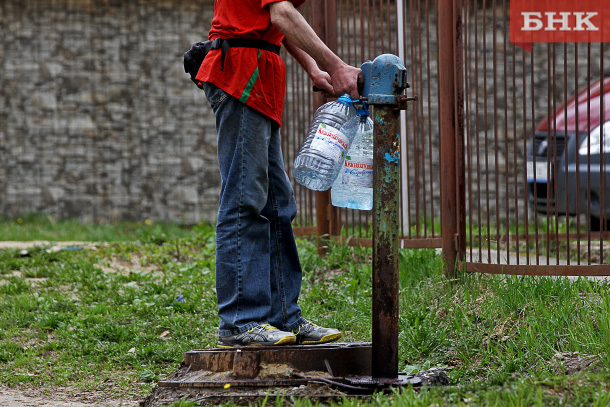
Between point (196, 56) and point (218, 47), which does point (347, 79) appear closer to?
point (218, 47)

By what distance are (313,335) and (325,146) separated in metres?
0.86

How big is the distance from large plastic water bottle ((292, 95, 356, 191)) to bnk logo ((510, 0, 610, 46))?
1414 mm

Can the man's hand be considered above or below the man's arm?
below

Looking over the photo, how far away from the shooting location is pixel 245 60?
2842mm

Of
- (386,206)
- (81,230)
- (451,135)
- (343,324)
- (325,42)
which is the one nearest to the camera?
(386,206)

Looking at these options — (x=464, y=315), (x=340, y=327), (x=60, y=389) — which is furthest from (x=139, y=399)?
(x=464, y=315)

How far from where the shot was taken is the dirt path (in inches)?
120

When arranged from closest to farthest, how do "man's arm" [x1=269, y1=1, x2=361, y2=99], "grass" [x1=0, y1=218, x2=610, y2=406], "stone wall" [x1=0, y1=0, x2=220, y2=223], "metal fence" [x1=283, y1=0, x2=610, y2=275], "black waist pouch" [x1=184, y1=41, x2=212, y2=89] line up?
"grass" [x1=0, y1=218, x2=610, y2=406], "man's arm" [x1=269, y1=1, x2=361, y2=99], "black waist pouch" [x1=184, y1=41, x2=212, y2=89], "metal fence" [x1=283, y1=0, x2=610, y2=275], "stone wall" [x1=0, y1=0, x2=220, y2=223]

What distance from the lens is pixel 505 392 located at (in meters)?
2.24

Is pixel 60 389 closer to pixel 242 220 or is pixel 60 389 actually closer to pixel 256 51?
pixel 242 220

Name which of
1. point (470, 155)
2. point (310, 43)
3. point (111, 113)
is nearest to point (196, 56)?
point (310, 43)

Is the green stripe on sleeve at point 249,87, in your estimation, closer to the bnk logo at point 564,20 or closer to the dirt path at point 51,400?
the dirt path at point 51,400

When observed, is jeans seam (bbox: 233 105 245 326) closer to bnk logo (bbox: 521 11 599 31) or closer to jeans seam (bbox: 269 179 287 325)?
jeans seam (bbox: 269 179 287 325)

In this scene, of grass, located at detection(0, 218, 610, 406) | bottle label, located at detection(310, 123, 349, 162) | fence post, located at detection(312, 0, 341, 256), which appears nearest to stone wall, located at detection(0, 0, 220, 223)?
grass, located at detection(0, 218, 610, 406)
